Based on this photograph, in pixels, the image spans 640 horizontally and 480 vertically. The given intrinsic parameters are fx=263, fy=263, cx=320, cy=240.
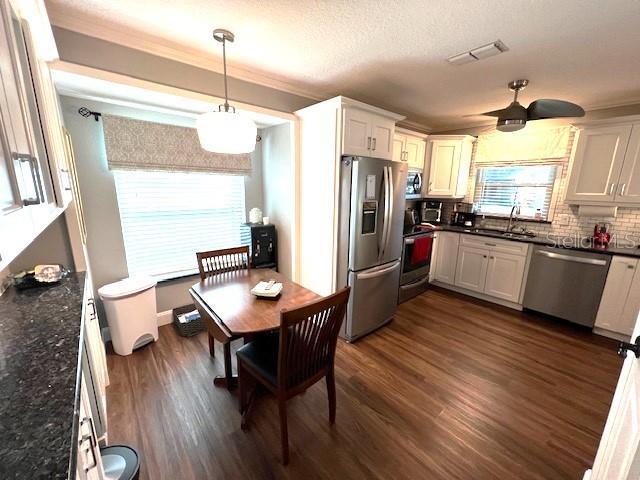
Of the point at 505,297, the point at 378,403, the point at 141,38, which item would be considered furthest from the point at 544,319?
the point at 141,38

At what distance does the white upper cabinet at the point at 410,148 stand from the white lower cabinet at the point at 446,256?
3.72 feet

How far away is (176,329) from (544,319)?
426cm

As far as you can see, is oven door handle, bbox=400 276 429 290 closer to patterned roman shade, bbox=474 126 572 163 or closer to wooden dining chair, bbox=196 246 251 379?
patterned roman shade, bbox=474 126 572 163

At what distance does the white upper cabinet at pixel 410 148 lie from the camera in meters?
3.53

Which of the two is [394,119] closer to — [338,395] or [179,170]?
[179,170]

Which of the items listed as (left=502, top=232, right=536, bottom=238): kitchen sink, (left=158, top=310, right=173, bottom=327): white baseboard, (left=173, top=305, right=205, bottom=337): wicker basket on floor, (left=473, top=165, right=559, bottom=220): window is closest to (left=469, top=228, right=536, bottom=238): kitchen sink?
(left=502, top=232, right=536, bottom=238): kitchen sink

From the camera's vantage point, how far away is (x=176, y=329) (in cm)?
278

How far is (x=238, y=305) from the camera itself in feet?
5.62

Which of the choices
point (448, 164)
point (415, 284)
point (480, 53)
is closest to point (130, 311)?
point (415, 284)

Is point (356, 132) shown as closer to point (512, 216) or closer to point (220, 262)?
point (220, 262)

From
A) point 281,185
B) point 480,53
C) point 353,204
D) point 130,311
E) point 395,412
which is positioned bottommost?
point 395,412

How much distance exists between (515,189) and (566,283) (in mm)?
1429

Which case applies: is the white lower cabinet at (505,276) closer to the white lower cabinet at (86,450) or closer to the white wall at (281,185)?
the white wall at (281,185)

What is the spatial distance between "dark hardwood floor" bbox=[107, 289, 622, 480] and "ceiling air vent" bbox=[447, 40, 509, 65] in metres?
2.51
